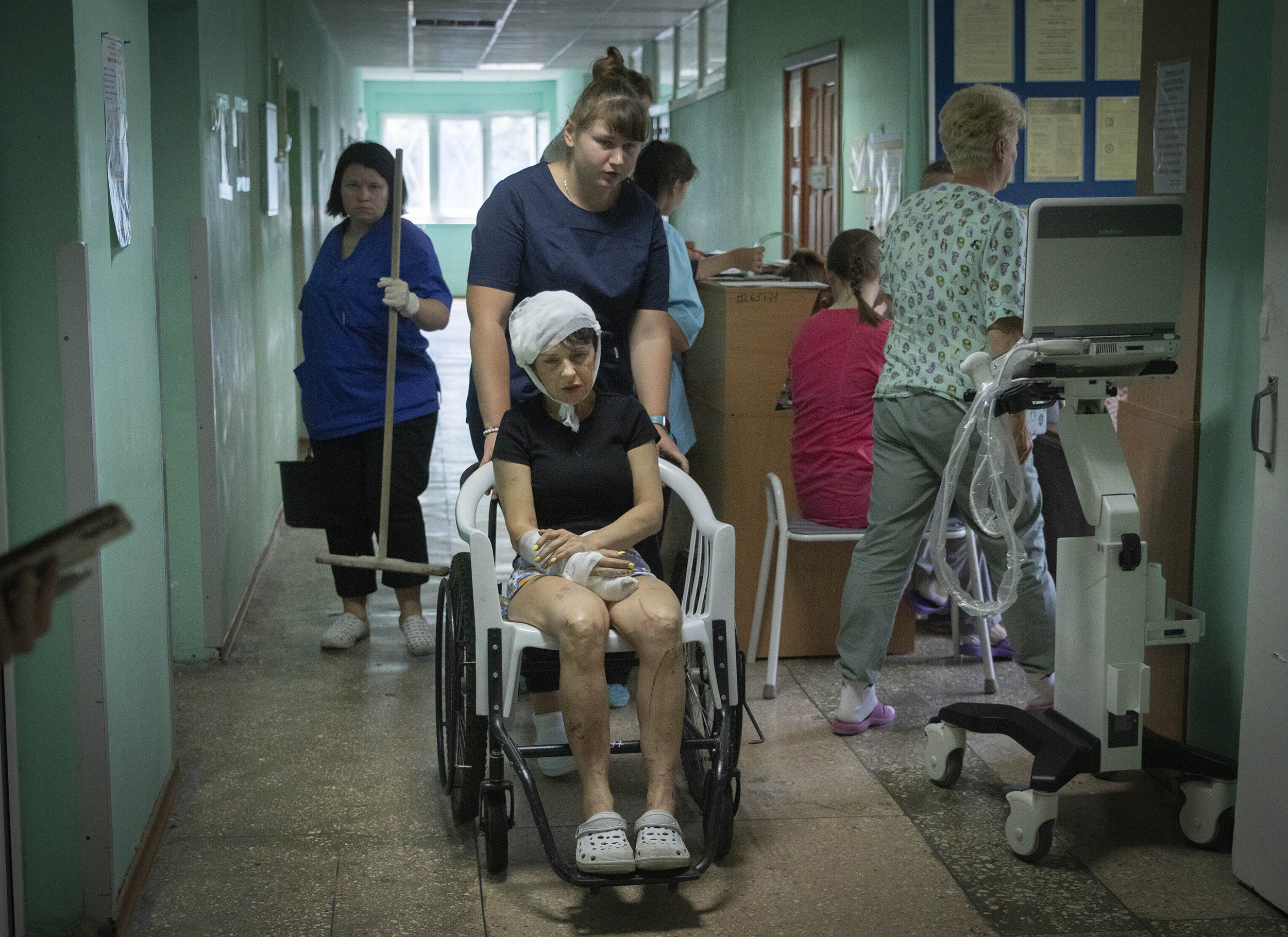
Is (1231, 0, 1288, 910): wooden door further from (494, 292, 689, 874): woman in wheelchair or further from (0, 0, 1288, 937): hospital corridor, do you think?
(494, 292, 689, 874): woman in wheelchair

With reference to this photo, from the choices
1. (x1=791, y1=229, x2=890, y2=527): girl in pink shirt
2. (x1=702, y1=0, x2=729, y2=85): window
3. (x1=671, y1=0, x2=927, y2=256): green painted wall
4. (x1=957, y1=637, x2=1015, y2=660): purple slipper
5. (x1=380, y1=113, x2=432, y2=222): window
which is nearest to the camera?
(x1=791, y1=229, x2=890, y2=527): girl in pink shirt

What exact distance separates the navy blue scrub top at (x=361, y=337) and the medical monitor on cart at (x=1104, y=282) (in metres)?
1.92

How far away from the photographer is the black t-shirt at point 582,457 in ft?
8.26

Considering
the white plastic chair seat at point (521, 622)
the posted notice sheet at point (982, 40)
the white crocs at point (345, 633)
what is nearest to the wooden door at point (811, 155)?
the posted notice sheet at point (982, 40)

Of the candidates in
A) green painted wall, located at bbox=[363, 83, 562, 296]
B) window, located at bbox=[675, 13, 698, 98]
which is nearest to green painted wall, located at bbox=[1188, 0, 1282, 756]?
window, located at bbox=[675, 13, 698, 98]

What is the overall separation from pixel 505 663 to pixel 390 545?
1.58m

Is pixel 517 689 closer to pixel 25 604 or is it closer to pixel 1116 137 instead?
pixel 25 604

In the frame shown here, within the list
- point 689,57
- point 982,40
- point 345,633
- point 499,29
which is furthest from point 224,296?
point 499,29

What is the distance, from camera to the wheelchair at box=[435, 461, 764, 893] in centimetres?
227

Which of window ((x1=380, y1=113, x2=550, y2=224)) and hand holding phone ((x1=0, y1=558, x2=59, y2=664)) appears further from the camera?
window ((x1=380, y1=113, x2=550, y2=224))

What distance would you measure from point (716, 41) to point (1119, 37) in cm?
558

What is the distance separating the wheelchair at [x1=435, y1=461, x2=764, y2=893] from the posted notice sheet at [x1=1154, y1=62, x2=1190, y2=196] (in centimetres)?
120

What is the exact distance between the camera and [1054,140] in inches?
176

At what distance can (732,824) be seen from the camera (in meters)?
2.42
